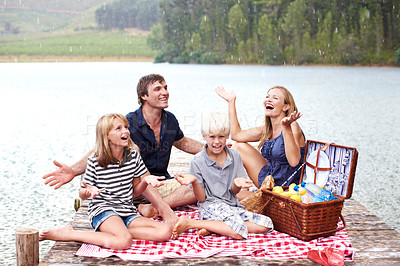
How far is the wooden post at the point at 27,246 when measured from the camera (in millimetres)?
3225

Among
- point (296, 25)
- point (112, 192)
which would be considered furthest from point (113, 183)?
point (296, 25)

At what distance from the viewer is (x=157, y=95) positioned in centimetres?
417

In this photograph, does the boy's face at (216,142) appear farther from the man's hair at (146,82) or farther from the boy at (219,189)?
the man's hair at (146,82)

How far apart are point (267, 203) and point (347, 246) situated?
25.8 inches

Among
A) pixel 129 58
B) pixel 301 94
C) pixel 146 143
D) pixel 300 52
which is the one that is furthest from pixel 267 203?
pixel 129 58

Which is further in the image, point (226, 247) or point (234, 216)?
point (234, 216)

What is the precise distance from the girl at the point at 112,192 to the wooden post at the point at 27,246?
163mm

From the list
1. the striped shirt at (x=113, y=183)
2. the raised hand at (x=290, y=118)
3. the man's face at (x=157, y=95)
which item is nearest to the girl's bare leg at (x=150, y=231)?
the striped shirt at (x=113, y=183)

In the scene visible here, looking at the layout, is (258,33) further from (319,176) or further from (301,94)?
(319,176)

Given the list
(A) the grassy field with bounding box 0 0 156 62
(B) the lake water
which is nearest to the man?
(B) the lake water

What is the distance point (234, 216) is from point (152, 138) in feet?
3.49

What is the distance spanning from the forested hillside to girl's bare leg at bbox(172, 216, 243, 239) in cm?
4730

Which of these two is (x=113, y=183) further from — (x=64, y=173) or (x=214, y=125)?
(x=214, y=125)

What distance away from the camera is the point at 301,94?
2803cm
